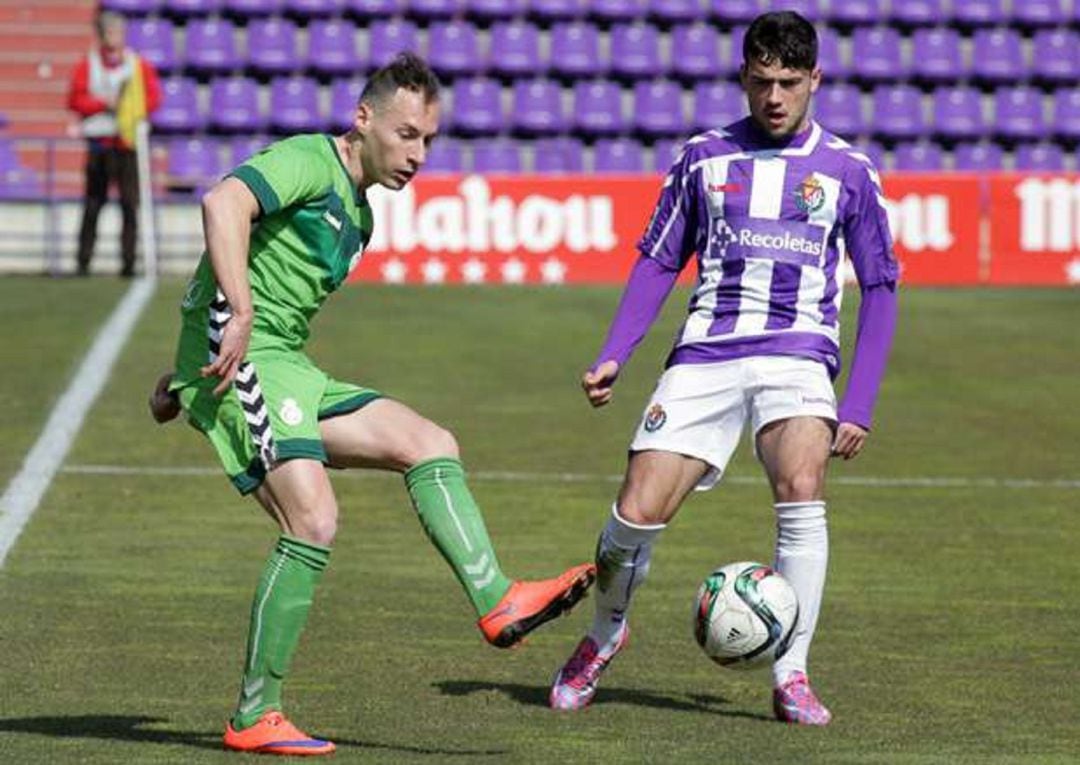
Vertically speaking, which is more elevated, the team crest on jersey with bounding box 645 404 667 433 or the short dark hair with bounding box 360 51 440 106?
the short dark hair with bounding box 360 51 440 106

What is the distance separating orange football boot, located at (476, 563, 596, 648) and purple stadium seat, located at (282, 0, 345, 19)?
2251 centimetres

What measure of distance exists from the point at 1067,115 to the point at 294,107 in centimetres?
821

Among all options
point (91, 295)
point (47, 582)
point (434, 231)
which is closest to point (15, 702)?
point (47, 582)

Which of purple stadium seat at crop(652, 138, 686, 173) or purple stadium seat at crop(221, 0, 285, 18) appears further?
purple stadium seat at crop(221, 0, 285, 18)

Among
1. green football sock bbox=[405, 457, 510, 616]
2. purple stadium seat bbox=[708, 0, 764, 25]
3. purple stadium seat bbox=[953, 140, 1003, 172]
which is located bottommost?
purple stadium seat bbox=[953, 140, 1003, 172]

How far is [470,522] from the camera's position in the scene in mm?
6859

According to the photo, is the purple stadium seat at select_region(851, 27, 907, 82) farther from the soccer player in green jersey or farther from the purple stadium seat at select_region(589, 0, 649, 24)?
the soccer player in green jersey

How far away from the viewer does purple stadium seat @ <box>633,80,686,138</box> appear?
28109mm

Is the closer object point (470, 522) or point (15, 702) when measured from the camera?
point (470, 522)

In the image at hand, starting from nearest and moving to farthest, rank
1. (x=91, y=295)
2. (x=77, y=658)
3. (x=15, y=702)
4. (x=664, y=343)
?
(x=15, y=702) < (x=77, y=658) < (x=664, y=343) < (x=91, y=295)

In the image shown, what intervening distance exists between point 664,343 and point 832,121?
9.30m

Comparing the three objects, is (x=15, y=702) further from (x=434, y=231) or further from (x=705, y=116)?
(x=705, y=116)

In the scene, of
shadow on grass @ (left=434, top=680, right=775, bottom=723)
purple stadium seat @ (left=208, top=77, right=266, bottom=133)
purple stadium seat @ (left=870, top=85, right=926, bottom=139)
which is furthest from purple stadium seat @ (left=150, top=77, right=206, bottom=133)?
shadow on grass @ (left=434, top=680, right=775, bottom=723)

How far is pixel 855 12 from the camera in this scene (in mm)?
28969
